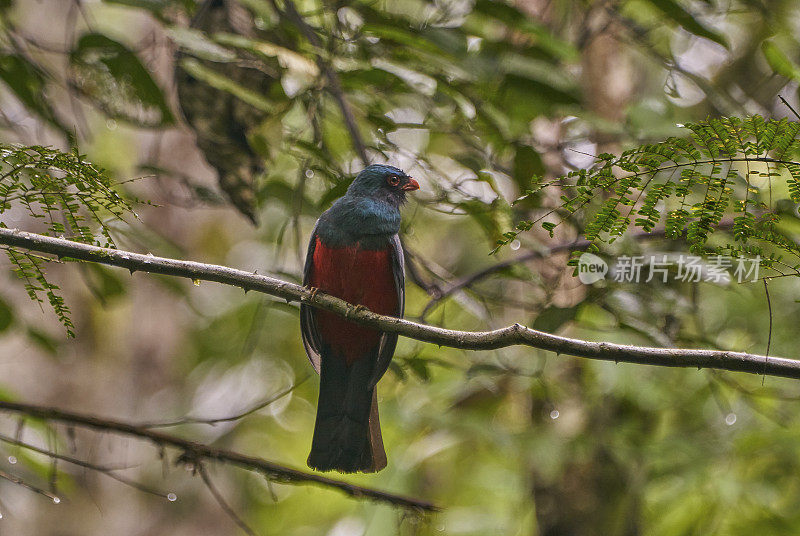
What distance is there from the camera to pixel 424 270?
2885 millimetres

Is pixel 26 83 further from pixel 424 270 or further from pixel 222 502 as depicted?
pixel 222 502

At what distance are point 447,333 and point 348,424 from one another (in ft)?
1.29

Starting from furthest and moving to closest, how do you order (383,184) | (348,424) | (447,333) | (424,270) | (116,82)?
1. (424,270)
2. (116,82)
3. (383,184)
4. (348,424)
5. (447,333)

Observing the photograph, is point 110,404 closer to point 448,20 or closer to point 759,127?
point 448,20

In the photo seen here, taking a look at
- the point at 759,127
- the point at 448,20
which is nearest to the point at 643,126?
the point at 448,20

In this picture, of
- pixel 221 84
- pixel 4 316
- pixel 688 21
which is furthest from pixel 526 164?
pixel 4 316

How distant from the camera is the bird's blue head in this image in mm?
1975

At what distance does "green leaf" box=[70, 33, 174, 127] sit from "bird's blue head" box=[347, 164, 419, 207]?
0.89 meters

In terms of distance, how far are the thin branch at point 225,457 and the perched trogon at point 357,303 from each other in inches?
7.5

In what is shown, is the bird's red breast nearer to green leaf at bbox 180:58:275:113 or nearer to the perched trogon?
the perched trogon

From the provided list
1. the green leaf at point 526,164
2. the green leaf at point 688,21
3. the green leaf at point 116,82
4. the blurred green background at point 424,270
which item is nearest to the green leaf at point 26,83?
the blurred green background at point 424,270

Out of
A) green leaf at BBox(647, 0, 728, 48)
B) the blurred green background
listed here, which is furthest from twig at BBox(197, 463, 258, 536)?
green leaf at BBox(647, 0, 728, 48)

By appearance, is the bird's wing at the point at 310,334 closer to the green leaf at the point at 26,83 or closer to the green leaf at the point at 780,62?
the green leaf at the point at 26,83

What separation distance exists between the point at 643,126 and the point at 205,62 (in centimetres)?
158
